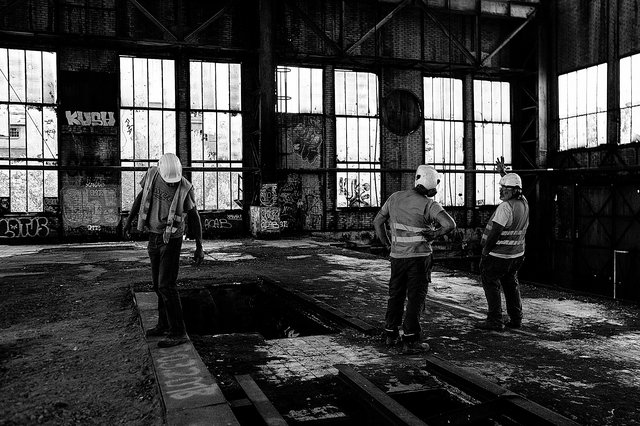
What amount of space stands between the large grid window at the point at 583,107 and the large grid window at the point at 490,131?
222 cm

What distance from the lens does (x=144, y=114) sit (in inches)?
698

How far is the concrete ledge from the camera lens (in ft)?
12.1

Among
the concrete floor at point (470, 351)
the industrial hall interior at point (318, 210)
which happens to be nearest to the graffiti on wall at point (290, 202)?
the industrial hall interior at point (318, 210)

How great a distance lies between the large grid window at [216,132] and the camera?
18.3 m

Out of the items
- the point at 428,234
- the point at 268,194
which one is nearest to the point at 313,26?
the point at 268,194

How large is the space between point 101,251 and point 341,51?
9937 mm

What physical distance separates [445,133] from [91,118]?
1241cm

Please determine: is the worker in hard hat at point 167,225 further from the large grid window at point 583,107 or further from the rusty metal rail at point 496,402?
the large grid window at point 583,107

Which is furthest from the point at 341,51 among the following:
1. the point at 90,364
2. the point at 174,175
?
the point at 90,364

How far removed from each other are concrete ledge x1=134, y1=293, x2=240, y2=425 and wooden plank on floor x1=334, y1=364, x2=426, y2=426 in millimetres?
1007

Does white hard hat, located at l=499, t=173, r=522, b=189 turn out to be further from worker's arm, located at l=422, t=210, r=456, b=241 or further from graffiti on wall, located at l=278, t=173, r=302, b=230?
graffiti on wall, located at l=278, t=173, r=302, b=230

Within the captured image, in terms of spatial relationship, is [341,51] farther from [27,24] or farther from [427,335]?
[427,335]

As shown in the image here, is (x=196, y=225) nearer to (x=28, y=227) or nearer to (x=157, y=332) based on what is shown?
(x=157, y=332)

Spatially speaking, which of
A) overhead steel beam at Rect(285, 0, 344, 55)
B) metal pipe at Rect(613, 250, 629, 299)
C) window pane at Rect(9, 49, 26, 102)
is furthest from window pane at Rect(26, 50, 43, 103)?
metal pipe at Rect(613, 250, 629, 299)
